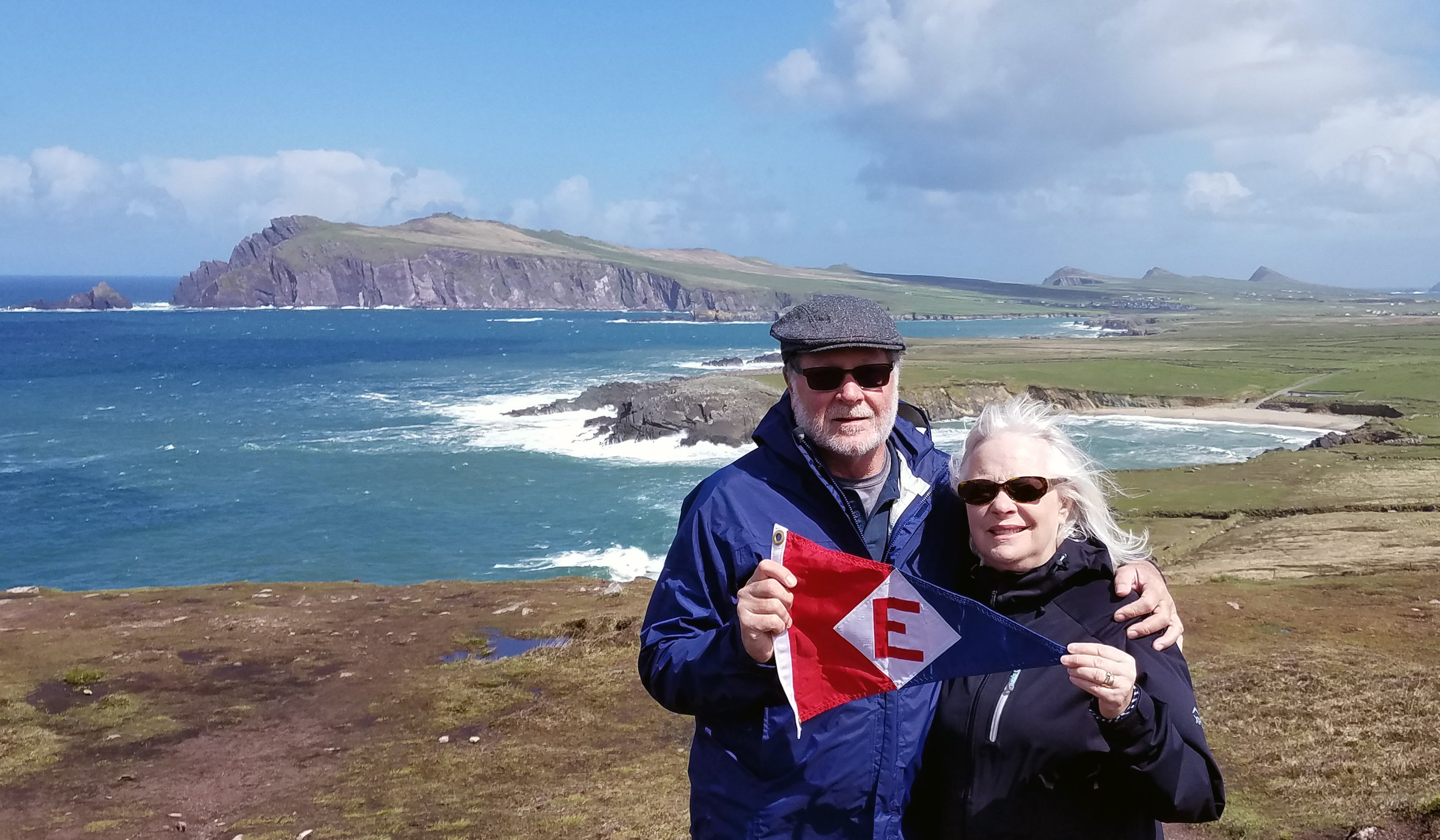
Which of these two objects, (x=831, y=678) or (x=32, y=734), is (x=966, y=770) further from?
(x=32, y=734)

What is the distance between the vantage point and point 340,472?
5778cm

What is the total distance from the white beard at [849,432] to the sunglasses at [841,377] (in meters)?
0.08

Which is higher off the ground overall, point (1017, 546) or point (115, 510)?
point (1017, 546)

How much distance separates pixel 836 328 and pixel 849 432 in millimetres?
434

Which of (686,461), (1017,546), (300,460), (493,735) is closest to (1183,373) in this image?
(686,461)

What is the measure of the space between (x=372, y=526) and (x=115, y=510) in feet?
45.0

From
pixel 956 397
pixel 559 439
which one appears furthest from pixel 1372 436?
pixel 559 439

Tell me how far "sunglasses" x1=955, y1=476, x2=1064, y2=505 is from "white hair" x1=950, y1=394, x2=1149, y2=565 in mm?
135

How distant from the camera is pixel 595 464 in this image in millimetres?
61125

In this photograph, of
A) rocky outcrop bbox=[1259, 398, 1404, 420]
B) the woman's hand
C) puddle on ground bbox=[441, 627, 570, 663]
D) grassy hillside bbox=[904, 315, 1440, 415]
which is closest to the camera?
the woman's hand

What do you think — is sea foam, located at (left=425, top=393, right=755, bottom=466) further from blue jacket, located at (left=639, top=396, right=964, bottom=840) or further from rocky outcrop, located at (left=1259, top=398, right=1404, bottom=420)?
blue jacket, located at (left=639, top=396, right=964, bottom=840)

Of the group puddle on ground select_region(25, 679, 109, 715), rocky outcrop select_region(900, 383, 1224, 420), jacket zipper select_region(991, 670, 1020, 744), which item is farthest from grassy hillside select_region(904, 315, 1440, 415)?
jacket zipper select_region(991, 670, 1020, 744)

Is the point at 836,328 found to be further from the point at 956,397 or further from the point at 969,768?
the point at 956,397

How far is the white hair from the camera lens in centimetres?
401
